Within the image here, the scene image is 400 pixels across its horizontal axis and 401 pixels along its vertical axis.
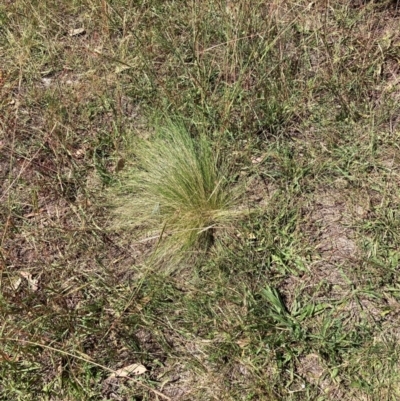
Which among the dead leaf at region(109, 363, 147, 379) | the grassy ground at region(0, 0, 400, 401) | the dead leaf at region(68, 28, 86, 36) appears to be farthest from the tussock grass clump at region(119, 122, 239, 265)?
the dead leaf at region(68, 28, 86, 36)

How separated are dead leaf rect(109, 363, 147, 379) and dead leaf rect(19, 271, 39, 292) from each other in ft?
1.84

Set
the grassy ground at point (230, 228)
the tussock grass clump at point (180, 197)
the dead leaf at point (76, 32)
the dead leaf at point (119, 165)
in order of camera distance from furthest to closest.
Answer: the dead leaf at point (76, 32) < the dead leaf at point (119, 165) < the tussock grass clump at point (180, 197) < the grassy ground at point (230, 228)

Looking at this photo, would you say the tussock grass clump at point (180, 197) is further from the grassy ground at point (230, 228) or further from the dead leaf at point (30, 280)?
the dead leaf at point (30, 280)

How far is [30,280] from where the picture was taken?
8.26ft

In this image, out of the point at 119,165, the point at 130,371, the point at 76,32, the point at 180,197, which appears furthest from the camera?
the point at 76,32

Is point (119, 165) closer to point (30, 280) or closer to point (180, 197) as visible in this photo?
point (180, 197)

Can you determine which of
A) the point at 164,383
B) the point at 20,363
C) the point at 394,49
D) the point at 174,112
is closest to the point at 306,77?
the point at 394,49

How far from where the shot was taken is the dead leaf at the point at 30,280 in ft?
8.16

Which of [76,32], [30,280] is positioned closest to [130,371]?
[30,280]

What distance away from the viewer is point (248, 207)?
2.56 m

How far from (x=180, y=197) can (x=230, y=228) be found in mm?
261

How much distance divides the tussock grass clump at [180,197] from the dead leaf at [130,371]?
0.46m

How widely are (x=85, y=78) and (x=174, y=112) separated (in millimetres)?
713

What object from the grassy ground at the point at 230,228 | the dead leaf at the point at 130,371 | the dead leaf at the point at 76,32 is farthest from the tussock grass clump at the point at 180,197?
the dead leaf at the point at 76,32
